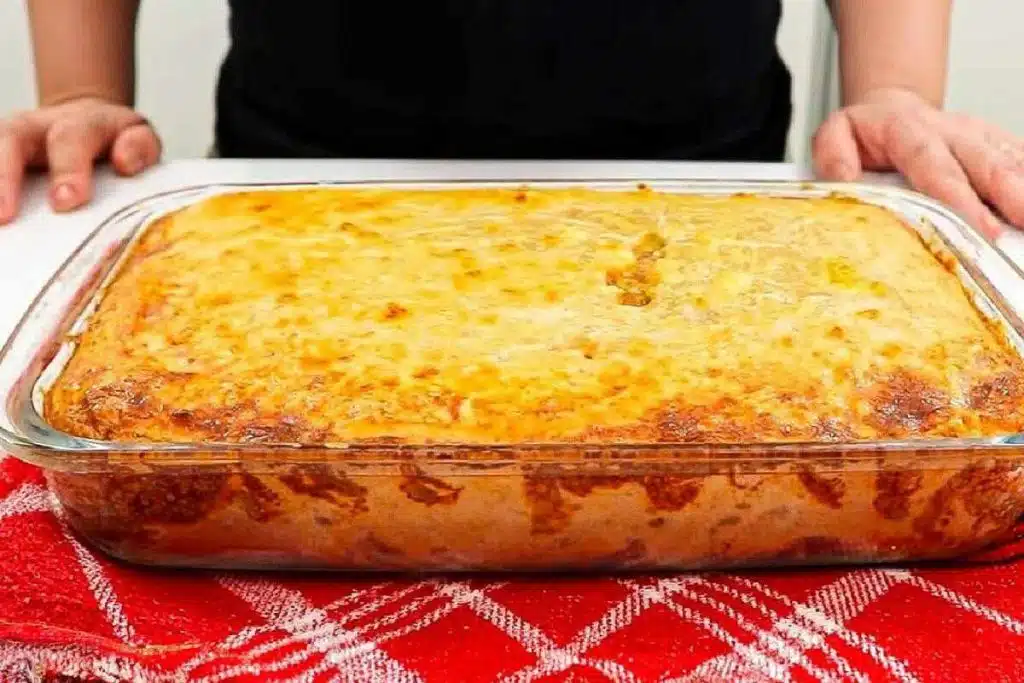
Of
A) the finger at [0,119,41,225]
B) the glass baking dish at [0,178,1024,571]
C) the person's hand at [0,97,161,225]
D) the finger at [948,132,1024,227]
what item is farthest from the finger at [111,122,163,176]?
the finger at [948,132,1024,227]

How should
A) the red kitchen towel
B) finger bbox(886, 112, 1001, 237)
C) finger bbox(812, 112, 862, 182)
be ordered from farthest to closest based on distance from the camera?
1. finger bbox(812, 112, 862, 182)
2. finger bbox(886, 112, 1001, 237)
3. the red kitchen towel

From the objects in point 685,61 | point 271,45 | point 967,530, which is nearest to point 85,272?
point 271,45

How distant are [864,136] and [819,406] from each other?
2.52 ft

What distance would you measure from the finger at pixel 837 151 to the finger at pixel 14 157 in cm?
100

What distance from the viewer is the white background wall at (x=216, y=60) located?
2.49m

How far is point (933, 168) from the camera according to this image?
127 centimetres

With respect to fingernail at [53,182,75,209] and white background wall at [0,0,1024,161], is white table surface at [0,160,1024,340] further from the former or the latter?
white background wall at [0,0,1024,161]

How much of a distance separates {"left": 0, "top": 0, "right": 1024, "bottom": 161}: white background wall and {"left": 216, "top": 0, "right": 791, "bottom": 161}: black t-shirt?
1009 millimetres

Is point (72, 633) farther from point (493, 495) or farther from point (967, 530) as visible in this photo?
point (967, 530)

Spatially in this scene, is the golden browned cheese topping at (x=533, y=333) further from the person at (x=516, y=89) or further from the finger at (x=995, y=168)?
the person at (x=516, y=89)

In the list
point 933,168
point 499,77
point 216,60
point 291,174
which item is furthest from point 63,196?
point 216,60

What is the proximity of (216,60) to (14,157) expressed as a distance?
1.38m

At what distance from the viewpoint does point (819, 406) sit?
0.73 meters

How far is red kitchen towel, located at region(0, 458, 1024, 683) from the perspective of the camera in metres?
0.66
